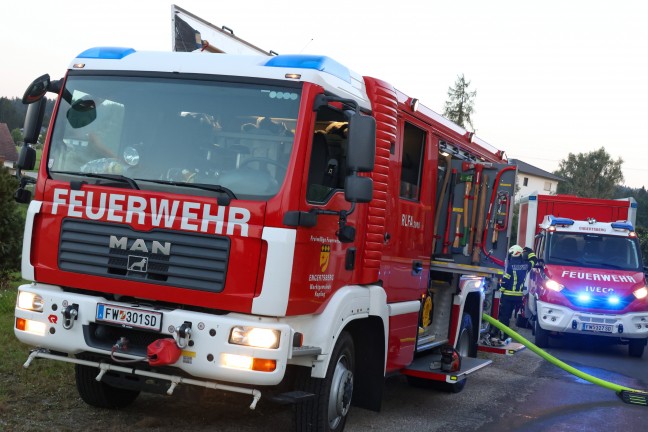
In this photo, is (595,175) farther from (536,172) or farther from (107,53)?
(107,53)

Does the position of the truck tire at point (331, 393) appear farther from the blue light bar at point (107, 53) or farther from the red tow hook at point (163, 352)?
the blue light bar at point (107, 53)

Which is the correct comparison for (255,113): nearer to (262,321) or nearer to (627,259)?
(262,321)

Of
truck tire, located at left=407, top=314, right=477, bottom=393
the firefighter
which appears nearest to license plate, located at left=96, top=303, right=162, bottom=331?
truck tire, located at left=407, top=314, right=477, bottom=393

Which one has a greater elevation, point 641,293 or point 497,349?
point 641,293

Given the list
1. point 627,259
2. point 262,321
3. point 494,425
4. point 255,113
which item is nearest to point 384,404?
point 494,425

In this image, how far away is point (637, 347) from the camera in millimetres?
14148

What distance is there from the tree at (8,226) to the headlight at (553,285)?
28.7ft

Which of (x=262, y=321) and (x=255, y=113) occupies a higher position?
(x=255, y=113)

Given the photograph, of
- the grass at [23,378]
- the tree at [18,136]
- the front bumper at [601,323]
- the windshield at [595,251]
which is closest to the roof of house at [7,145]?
the tree at [18,136]

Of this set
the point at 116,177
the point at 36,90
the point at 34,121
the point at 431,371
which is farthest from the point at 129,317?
the point at 431,371

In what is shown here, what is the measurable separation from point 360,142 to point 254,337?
56.8 inches

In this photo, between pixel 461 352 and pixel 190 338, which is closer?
pixel 190 338

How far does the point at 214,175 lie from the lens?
213 inches

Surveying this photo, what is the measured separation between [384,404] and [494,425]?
116 cm
